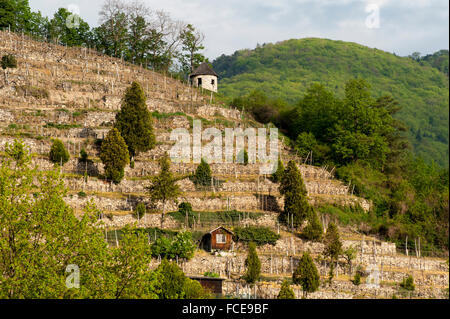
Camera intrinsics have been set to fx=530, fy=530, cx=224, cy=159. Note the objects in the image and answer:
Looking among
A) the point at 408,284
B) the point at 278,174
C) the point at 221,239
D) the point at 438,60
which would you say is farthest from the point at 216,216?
the point at 438,60

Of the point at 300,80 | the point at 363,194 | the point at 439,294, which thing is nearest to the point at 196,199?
the point at 363,194

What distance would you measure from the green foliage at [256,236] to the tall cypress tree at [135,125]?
474 inches

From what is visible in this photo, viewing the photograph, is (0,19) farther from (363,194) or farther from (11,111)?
(363,194)

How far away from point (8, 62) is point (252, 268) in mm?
35207

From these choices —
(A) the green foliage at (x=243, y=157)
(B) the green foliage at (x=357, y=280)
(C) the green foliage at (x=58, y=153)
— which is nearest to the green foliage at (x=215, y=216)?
(A) the green foliage at (x=243, y=157)

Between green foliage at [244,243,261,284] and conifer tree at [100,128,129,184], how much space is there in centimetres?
1312

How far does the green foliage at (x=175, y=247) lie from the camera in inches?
1430

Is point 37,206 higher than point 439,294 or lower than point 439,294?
higher

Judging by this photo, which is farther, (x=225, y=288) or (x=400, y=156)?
(x=400, y=156)

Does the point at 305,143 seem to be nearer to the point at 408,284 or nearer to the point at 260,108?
the point at 260,108

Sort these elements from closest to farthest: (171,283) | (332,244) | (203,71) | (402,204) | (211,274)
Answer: (171,283) < (211,274) < (332,244) < (402,204) < (203,71)

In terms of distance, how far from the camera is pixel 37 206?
21.3 m

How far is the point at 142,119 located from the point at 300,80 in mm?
79308

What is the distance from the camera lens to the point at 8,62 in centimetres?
5438
